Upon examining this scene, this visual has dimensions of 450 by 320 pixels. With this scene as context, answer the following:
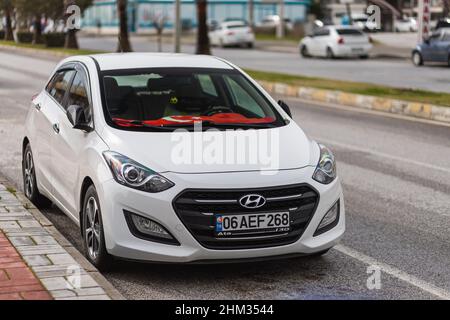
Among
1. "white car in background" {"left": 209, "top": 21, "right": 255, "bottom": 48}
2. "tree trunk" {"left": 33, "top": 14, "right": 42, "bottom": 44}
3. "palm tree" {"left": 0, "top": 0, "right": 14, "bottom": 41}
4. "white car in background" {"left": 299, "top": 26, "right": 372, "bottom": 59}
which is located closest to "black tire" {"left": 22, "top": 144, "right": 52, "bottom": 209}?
"palm tree" {"left": 0, "top": 0, "right": 14, "bottom": 41}

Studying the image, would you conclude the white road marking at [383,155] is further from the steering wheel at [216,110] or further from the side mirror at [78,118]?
the side mirror at [78,118]

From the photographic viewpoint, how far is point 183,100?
7.12 m

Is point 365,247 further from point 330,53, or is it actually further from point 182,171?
point 330,53

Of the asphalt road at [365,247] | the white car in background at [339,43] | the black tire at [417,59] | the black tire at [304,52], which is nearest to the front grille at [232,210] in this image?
the asphalt road at [365,247]

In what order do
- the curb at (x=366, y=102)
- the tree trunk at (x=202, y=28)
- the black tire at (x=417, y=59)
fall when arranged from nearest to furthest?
the curb at (x=366, y=102) < the black tire at (x=417, y=59) < the tree trunk at (x=202, y=28)

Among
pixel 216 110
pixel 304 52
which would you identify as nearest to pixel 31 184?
pixel 216 110

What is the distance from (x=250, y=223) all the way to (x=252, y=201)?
0.47 feet

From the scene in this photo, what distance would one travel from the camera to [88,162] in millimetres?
6121

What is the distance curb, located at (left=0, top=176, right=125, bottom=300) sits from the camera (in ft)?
16.6

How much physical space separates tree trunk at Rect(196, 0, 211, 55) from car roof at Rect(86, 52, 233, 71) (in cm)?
2656

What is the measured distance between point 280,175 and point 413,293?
1.13m

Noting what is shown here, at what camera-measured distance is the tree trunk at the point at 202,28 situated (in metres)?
33.7

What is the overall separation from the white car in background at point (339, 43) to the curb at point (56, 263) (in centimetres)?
3123
